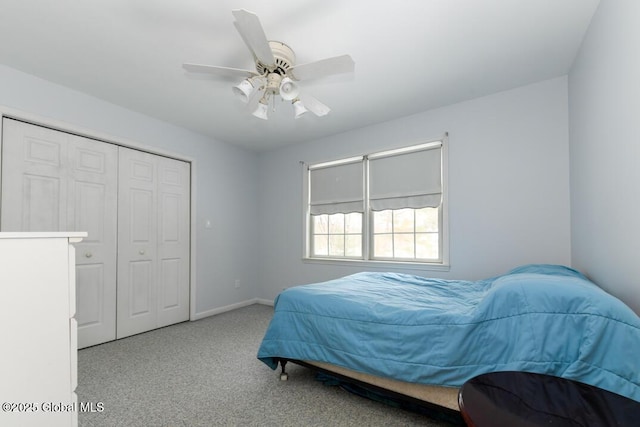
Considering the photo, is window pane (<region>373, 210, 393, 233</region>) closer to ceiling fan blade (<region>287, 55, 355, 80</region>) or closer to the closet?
ceiling fan blade (<region>287, 55, 355, 80</region>)

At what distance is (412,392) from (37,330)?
1.78 metres

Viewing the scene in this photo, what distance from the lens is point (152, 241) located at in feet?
11.6

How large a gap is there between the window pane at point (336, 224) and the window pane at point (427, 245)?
1.11 meters

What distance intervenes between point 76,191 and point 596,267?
439cm

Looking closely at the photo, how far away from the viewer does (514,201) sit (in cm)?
284

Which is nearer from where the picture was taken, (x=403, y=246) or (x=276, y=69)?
(x=276, y=69)

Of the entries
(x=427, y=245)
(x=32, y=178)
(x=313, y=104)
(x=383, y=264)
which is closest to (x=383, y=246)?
(x=383, y=264)

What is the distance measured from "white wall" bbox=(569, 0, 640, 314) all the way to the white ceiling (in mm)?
297

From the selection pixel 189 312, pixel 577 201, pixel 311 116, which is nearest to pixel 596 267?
pixel 577 201

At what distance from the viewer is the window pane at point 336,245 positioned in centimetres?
417

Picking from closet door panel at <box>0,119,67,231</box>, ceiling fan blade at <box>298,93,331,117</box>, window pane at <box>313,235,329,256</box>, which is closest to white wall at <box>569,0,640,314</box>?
ceiling fan blade at <box>298,93,331,117</box>

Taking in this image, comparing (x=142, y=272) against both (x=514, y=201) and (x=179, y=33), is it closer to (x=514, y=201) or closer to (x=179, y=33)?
(x=179, y=33)

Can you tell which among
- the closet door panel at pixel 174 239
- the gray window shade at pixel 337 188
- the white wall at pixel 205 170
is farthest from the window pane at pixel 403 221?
the closet door panel at pixel 174 239

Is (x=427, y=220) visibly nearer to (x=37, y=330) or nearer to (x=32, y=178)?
(x=37, y=330)
